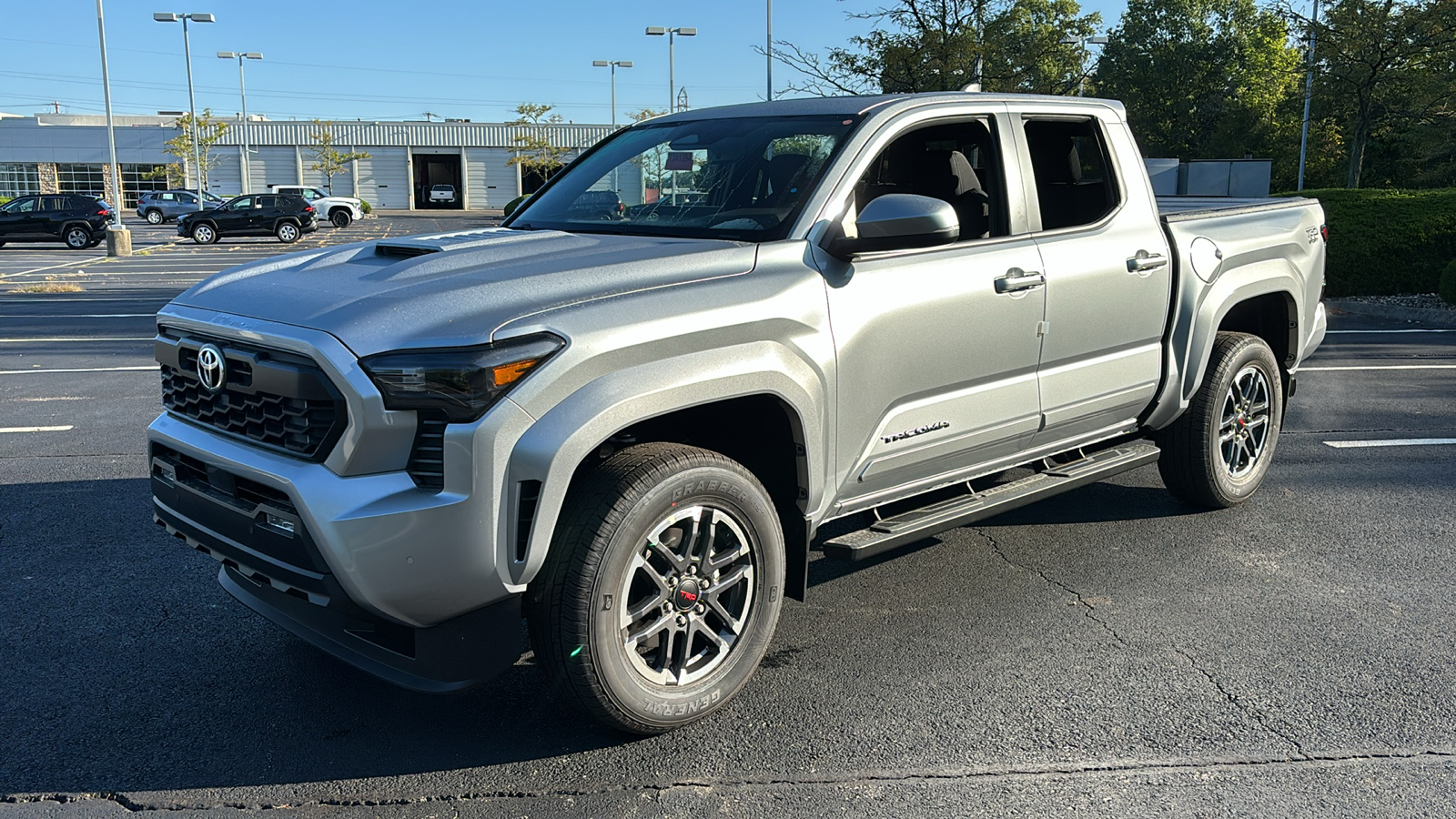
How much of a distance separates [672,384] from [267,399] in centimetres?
115

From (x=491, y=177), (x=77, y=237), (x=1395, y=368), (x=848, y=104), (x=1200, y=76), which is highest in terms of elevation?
(x=1200, y=76)

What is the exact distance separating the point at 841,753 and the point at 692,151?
239 cm

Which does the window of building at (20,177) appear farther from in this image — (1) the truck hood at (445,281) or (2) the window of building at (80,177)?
(1) the truck hood at (445,281)

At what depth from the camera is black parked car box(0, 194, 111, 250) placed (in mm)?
33625

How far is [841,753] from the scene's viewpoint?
3387mm

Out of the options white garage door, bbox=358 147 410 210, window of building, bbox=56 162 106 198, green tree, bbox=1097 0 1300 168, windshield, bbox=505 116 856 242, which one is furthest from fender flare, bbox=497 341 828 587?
window of building, bbox=56 162 106 198

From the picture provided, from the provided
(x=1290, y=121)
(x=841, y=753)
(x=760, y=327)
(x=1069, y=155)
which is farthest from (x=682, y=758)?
(x=1290, y=121)

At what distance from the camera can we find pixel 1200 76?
206 feet

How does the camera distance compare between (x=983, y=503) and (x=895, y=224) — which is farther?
(x=983, y=503)

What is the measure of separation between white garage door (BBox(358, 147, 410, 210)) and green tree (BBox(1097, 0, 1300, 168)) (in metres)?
45.5

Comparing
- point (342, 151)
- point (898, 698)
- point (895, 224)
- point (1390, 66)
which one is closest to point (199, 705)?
point (898, 698)

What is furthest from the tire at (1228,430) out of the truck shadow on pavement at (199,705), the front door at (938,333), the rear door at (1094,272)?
the truck shadow on pavement at (199,705)

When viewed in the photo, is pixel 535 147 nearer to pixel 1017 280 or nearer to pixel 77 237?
pixel 77 237

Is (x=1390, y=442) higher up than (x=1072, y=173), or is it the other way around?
(x=1072, y=173)
